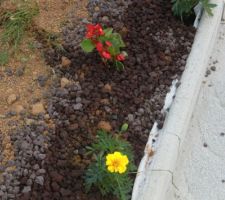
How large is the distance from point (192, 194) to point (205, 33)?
1.10 meters

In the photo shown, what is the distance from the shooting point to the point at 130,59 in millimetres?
3246

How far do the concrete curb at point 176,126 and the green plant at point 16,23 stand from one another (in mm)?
982

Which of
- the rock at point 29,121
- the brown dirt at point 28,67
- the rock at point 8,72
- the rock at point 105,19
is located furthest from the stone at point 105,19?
the rock at point 29,121

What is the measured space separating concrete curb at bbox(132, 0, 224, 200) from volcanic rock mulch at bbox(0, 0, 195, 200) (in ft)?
0.20

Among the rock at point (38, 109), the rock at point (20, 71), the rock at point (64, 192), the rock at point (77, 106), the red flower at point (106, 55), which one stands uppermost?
the red flower at point (106, 55)

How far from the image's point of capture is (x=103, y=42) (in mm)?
3055

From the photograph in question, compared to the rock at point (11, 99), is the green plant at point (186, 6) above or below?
above

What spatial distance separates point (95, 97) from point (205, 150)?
727 millimetres

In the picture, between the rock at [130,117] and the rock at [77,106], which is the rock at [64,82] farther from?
the rock at [130,117]

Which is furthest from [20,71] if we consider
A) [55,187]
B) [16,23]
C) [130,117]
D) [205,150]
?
[205,150]

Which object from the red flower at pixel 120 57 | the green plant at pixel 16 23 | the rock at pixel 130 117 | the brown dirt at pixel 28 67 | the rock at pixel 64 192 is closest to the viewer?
the rock at pixel 64 192

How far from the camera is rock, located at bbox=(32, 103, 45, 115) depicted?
2.89 m

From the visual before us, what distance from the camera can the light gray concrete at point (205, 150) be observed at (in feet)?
9.85

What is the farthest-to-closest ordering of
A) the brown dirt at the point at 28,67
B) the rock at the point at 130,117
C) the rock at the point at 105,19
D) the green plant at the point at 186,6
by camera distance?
the green plant at the point at 186,6
the rock at the point at 105,19
the rock at the point at 130,117
the brown dirt at the point at 28,67
